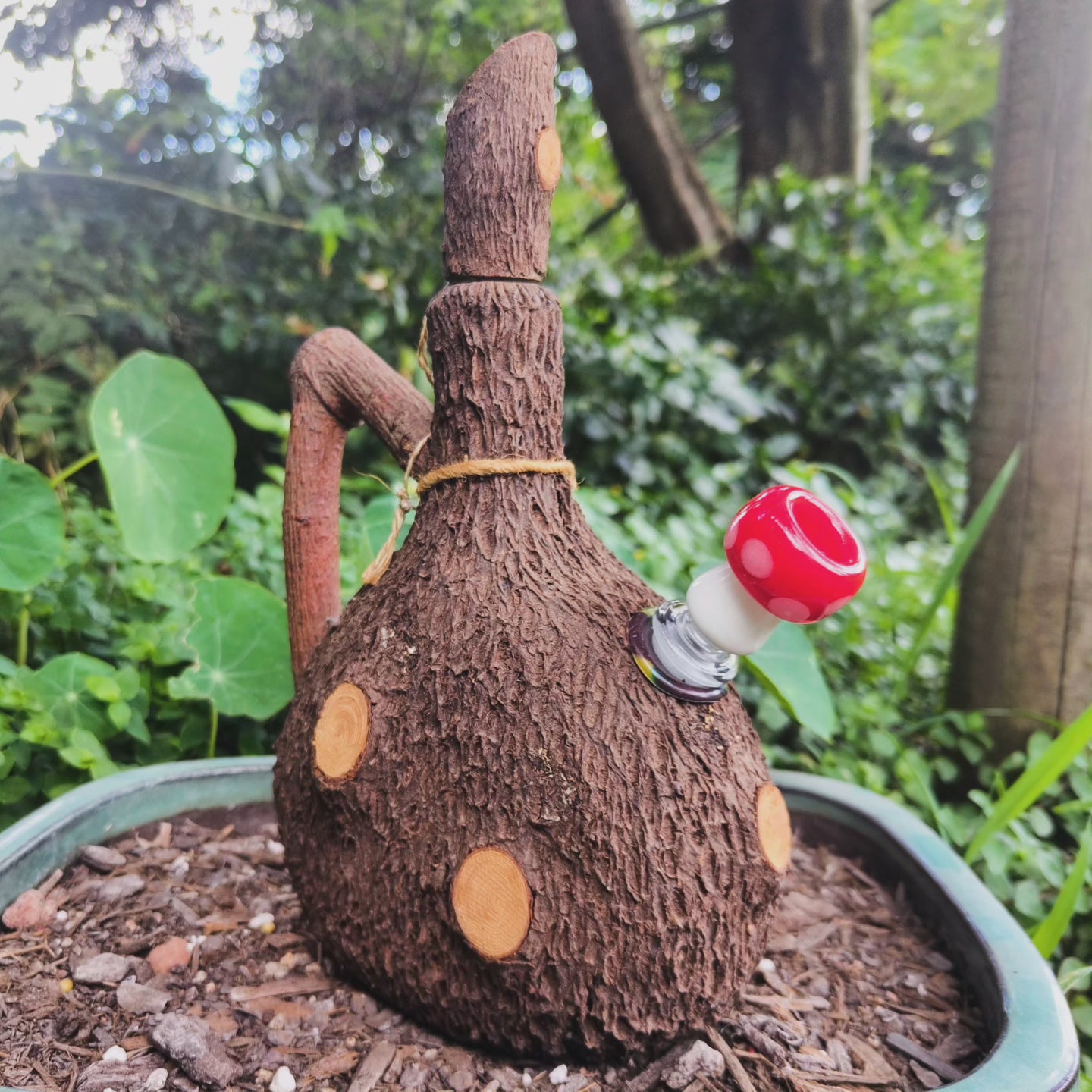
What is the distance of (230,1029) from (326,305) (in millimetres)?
2407

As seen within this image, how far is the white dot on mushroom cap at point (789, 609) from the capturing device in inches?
28.7

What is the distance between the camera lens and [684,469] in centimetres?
289

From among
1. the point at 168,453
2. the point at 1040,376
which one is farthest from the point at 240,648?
the point at 1040,376

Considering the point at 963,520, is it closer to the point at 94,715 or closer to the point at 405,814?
the point at 405,814

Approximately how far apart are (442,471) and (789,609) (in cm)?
→ 42

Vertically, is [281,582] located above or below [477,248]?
below

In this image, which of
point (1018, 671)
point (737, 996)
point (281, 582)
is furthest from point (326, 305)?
point (737, 996)

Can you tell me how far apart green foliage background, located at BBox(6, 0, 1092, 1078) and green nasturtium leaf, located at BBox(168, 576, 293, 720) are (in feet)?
0.06

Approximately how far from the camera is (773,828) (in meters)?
0.87

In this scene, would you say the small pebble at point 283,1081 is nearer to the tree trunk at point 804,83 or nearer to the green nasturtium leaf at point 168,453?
the green nasturtium leaf at point 168,453

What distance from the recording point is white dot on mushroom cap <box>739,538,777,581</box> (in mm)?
723

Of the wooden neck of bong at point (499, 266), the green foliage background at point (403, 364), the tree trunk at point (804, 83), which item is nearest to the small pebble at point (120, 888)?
the green foliage background at point (403, 364)

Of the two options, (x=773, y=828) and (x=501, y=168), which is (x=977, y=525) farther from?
(x=501, y=168)

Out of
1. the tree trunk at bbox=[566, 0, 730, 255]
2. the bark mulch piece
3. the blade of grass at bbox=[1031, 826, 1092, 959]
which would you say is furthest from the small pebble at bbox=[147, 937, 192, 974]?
the tree trunk at bbox=[566, 0, 730, 255]
